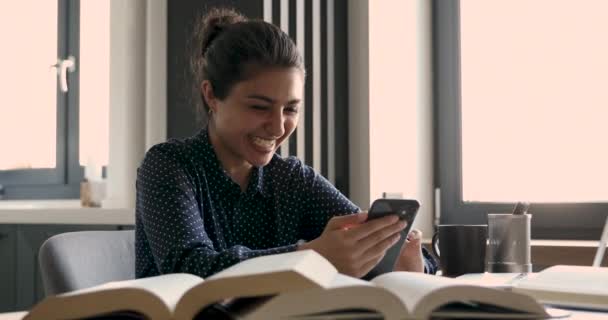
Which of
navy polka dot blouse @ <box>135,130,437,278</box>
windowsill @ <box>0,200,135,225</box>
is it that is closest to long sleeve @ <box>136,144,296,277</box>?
navy polka dot blouse @ <box>135,130,437,278</box>

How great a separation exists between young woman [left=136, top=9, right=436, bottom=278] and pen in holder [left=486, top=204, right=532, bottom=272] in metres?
0.14

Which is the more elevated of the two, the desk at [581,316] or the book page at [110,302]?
the book page at [110,302]

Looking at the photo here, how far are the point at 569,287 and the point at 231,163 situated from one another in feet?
2.54

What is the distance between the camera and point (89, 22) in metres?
3.30

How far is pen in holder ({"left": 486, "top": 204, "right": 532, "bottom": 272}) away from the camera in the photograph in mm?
1362

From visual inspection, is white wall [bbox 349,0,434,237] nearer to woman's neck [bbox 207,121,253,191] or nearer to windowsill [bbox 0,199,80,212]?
woman's neck [bbox 207,121,253,191]

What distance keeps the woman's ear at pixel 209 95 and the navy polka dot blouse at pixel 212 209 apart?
56 millimetres

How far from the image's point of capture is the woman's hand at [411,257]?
4.43 ft

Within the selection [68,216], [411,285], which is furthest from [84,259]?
[68,216]

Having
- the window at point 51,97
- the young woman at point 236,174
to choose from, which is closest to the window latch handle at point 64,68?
the window at point 51,97

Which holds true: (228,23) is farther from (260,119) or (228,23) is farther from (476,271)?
(476,271)

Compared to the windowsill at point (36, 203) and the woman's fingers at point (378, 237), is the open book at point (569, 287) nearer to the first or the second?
the woman's fingers at point (378, 237)

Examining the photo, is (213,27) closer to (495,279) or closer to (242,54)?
(242,54)

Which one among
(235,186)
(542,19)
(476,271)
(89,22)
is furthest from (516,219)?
(89,22)
